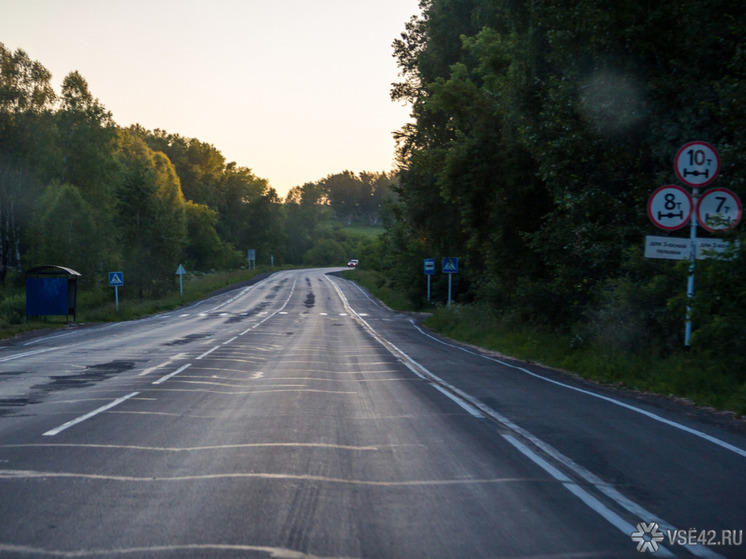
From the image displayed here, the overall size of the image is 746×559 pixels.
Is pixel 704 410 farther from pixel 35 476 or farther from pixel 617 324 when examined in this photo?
pixel 35 476

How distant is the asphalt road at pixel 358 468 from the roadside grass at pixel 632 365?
63cm

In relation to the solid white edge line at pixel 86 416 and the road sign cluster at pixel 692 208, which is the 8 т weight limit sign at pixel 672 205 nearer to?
the road sign cluster at pixel 692 208

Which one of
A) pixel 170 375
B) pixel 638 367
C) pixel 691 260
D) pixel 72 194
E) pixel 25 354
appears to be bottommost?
pixel 25 354

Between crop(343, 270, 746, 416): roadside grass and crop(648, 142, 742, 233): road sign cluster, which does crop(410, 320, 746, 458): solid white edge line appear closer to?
crop(343, 270, 746, 416): roadside grass

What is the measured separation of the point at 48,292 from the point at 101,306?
1353cm

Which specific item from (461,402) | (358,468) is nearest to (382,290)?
(461,402)

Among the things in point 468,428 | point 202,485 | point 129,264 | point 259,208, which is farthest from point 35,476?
point 259,208

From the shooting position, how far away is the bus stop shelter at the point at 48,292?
29.6 meters

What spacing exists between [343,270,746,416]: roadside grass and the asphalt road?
63cm

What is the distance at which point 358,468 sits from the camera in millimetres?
5801

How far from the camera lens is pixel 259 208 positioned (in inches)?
4985

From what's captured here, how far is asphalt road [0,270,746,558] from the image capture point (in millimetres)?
4117

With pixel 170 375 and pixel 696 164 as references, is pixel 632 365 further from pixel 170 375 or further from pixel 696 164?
pixel 170 375

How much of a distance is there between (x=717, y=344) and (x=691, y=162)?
3.11 meters
